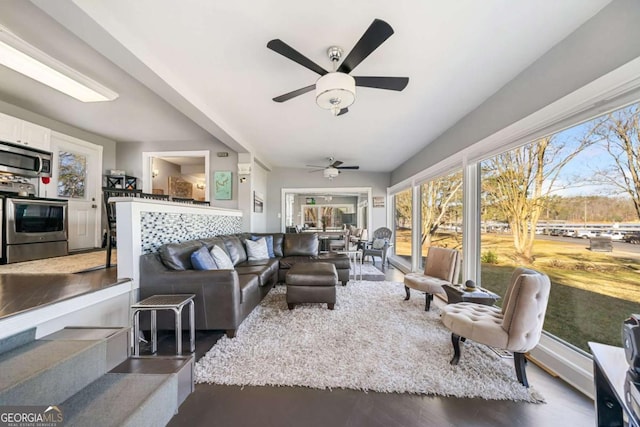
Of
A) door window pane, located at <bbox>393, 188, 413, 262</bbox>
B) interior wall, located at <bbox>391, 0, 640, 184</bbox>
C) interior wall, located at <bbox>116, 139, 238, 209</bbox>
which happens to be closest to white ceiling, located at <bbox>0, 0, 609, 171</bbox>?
interior wall, located at <bbox>391, 0, 640, 184</bbox>

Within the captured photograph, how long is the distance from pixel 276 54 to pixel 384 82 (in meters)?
0.99

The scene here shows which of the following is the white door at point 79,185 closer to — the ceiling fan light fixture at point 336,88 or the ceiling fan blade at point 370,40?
the ceiling fan light fixture at point 336,88

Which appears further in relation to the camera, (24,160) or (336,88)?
(24,160)

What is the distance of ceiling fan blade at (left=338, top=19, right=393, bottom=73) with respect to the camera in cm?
137

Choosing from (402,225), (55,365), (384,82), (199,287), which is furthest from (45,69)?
(402,225)

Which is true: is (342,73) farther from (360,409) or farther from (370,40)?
(360,409)

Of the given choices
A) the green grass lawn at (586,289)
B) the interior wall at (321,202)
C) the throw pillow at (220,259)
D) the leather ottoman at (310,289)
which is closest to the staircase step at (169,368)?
the throw pillow at (220,259)

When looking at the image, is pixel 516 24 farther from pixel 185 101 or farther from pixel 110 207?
pixel 110 207

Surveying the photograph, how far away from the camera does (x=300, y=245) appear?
469 cm

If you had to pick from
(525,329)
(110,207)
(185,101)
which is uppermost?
(185,101)

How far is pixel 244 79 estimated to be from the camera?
7.88ft

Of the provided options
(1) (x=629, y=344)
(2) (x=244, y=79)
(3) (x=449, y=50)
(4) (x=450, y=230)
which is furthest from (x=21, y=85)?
(4) (x=450, y=230)

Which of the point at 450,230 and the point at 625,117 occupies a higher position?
the point at 625,117

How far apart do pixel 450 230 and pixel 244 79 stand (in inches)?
151
